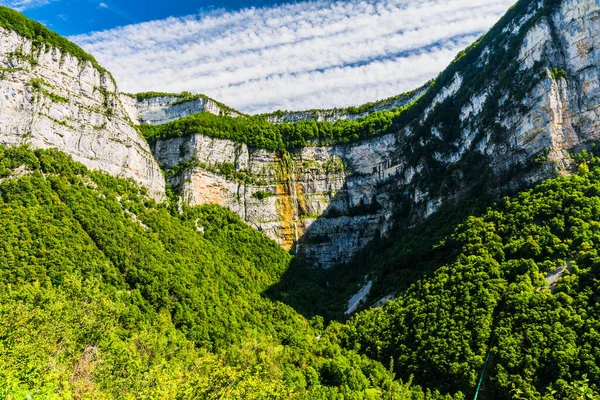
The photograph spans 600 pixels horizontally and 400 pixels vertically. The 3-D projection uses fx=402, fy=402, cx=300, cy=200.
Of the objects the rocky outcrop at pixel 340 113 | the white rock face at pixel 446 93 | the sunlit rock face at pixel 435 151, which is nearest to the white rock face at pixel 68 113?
the sunlit rock face at pixel 435 151

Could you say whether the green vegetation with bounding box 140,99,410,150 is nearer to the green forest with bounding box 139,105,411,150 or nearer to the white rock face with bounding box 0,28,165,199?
the green forest with bounding box 139,105,411,150

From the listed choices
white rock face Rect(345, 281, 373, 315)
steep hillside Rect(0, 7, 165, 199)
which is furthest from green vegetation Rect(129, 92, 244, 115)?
white rock face Rect(345, 281, 373, 315)

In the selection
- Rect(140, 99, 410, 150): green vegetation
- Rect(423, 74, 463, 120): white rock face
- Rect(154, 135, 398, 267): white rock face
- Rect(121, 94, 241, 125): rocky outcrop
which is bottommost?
Rect(154, 135, 398, 267): white rock face

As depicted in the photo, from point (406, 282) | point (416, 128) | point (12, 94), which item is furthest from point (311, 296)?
point (12, 94)

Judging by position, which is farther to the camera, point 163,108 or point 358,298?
point 163,108

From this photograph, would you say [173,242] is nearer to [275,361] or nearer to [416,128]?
[275,361]

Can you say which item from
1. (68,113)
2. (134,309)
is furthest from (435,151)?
(68,113)

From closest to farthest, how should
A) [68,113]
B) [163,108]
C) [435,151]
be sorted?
1. [68,113]
2. [435,151]
3. [163,108]

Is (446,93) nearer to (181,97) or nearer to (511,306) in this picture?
(511,306)
